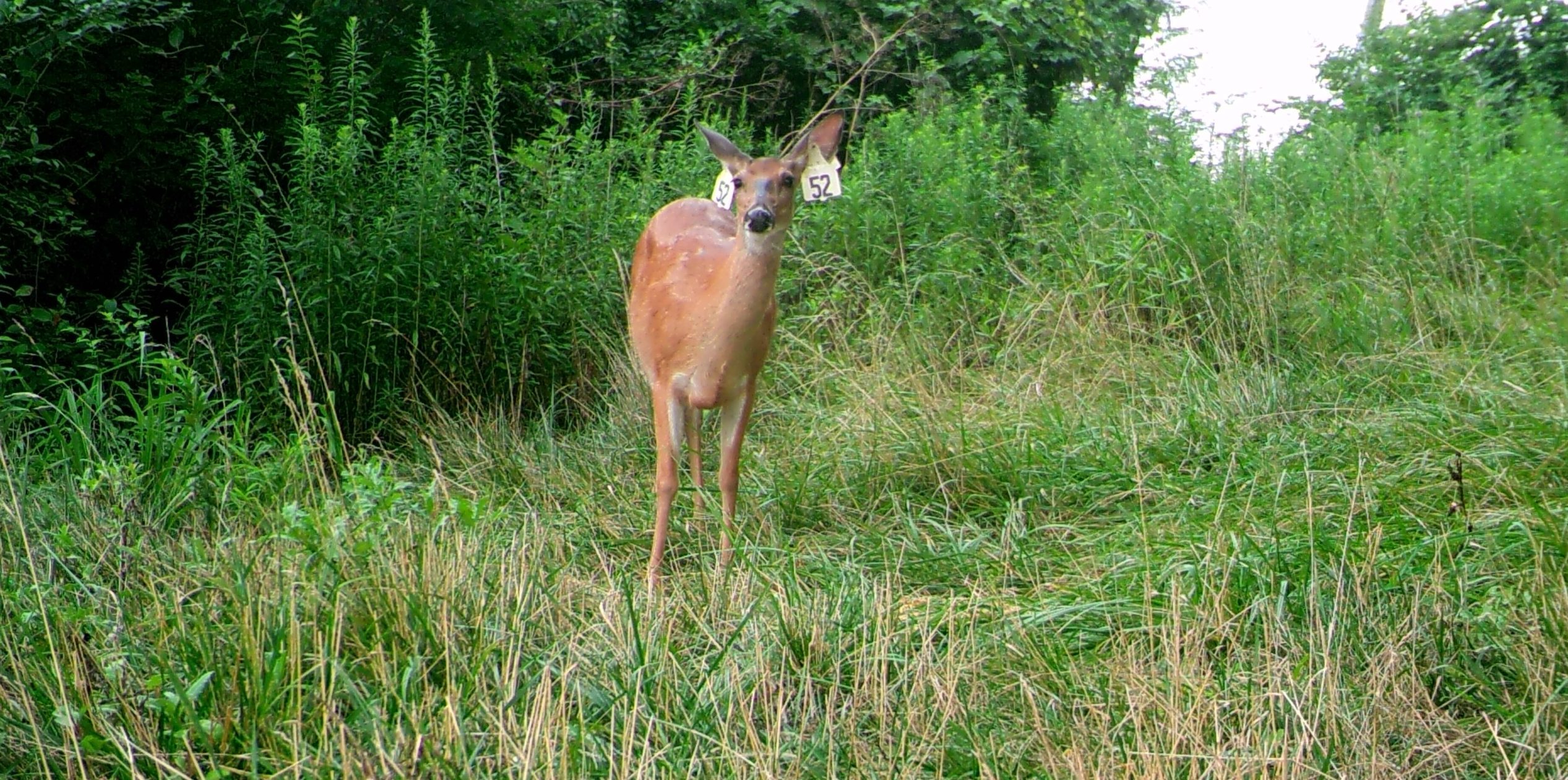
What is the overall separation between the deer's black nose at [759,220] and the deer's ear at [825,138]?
420 millimetres

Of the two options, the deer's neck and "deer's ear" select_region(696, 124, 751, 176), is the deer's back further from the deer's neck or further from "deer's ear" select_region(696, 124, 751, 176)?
"deer's ear" select_region(696, 124, 751, 176)

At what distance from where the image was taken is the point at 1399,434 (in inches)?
191

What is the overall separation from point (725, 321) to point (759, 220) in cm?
36

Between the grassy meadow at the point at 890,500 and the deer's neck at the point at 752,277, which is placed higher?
the deer's neck at the point at 752,277

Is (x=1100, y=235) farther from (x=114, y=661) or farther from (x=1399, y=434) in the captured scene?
(x=114, y=661)

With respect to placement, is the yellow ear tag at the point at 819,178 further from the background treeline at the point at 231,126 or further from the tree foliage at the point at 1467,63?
the tree foliage at the point at 1467,63

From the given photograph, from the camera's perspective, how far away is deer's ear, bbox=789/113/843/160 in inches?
191

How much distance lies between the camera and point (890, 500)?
504 cm

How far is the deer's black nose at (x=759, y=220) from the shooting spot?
176 inches

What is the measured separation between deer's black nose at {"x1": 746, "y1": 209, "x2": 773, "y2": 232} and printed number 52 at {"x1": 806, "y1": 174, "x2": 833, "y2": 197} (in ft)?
1.34

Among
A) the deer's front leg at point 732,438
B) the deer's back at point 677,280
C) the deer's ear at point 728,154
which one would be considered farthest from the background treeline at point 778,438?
the deer's ear at point 728,154

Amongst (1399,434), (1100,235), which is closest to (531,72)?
(1100,235)

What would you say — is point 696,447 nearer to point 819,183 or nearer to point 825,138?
point 819,183

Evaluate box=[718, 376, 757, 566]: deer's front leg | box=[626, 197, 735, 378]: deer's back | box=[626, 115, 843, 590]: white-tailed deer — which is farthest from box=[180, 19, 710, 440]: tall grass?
box=[718, 376, 757, 566]: deer's front leg
